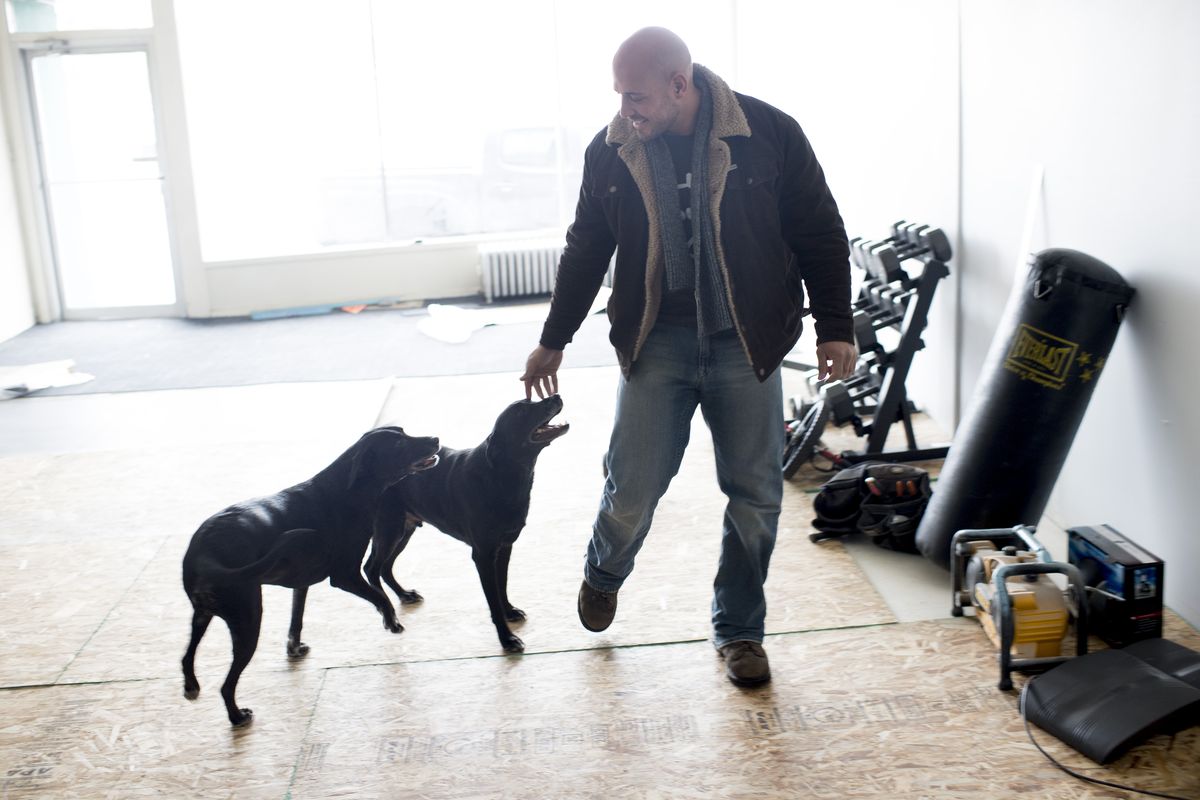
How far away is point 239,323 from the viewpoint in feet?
28.1

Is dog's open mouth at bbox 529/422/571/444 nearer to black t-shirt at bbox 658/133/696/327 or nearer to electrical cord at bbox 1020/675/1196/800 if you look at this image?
black t-shirt at bbox 658/133/696/327

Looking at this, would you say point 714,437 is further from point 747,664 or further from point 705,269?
point 747,664

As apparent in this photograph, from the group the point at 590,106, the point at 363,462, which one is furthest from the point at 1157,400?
the point at 590,106

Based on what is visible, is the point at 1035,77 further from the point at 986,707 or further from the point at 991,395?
the point at 986,707

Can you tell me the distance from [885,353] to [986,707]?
2.21 m

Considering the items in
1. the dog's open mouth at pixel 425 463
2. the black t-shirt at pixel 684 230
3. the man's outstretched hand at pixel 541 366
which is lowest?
the dog's open mouth at pixel 425 463

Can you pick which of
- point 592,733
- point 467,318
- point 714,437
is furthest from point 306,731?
point 467,318

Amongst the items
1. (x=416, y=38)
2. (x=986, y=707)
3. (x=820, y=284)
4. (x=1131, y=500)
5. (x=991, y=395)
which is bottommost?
(x=986, y=707)

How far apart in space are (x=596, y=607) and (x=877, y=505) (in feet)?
4.02

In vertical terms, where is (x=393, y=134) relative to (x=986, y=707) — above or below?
above

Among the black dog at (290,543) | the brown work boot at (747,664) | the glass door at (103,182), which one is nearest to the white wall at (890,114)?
the brown work boot at (747,664)

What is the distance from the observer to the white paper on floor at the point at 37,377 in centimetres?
666

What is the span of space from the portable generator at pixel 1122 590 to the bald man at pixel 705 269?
91 centimetres

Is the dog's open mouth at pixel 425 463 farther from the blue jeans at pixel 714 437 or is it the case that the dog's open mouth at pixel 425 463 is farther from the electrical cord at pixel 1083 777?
the electrical cord at pixel 1083 777
